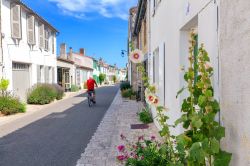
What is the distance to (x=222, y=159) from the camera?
2289 mm

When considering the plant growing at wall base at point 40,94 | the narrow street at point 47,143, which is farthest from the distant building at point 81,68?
the narrow street at point 47,143

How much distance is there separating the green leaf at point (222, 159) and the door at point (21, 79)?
1534cm

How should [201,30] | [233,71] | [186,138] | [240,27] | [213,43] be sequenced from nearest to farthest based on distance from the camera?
1. [240,27]
2. [233,71]
3. [186,138]
4. [213,43]
5. [201,30]

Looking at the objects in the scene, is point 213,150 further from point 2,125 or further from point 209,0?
point 2,125

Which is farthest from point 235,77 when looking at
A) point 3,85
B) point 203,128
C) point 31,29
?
point 31,29

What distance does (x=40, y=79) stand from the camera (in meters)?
20.6

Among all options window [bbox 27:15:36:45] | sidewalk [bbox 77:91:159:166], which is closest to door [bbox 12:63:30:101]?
window [bbox 27:15:36:45]

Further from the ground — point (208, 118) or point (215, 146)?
point (208, 118)

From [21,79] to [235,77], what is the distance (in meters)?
16.7

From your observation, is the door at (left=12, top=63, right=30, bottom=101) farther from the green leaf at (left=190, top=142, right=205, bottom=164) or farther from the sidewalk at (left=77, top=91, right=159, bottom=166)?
the green leaf at (left=190, top=142, right=205, bottom=164)

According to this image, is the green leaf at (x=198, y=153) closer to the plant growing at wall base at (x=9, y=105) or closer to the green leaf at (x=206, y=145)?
the green leaf at (x=206, y=145)

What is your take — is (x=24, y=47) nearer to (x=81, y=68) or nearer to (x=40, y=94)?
(x=40, y=94)

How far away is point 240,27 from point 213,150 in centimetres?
100

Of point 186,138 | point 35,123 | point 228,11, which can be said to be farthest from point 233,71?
point 35,123
